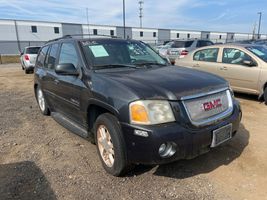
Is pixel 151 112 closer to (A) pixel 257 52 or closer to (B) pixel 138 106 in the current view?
(B) pixel 138 106

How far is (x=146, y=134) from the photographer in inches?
108

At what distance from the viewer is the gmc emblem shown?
3.03 m

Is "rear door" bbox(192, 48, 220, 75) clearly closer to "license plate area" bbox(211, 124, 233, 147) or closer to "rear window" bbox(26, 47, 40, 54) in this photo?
"license plate area" bbox(211, 124, 233, 147)

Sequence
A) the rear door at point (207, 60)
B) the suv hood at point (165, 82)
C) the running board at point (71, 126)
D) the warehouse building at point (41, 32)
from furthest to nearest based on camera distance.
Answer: the warehouse building at point (41, 32) → the rear door at point (207, 60) → the running board at point (71, 126) → the suv hood at point (165, 82)

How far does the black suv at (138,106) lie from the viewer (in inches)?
110

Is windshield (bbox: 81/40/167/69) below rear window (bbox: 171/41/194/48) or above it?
above

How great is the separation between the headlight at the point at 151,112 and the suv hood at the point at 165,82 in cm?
8

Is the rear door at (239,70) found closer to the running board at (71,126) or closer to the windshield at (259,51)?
the windshield at (259,51)

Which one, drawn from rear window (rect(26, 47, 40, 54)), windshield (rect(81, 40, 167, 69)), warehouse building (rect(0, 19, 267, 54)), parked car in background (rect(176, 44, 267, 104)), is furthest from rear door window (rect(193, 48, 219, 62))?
warehouse building (rect(0, 19, 267, 54))

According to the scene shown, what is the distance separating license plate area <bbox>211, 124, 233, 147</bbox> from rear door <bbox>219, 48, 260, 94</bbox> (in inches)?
154

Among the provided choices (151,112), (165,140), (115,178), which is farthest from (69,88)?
(165,140)

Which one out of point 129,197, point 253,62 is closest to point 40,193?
point 129,197

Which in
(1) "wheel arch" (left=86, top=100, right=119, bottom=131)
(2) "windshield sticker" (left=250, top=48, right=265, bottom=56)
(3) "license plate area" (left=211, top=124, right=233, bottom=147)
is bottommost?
(3) "license plate area" (left=211, top=124, right=233, bottom=147)

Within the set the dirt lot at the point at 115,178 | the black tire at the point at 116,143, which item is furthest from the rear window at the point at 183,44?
the black tire at the point at 116,143
